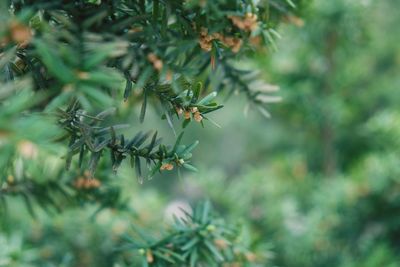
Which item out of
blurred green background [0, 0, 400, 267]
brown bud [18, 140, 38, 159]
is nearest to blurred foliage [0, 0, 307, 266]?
brown bud [18, 140, 38, 159]

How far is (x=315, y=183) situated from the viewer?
4.42 ft

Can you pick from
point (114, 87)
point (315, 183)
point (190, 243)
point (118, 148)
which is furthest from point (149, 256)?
point (315, 183)

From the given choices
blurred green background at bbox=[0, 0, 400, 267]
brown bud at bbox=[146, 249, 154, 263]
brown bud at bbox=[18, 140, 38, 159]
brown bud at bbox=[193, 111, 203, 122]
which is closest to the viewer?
brown bud at bbox=[18, 140, 38, 159]

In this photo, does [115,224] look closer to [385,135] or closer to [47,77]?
[47,77]

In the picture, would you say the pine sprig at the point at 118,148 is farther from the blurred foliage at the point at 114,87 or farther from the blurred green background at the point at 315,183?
the blurred green background at the point at 315,183

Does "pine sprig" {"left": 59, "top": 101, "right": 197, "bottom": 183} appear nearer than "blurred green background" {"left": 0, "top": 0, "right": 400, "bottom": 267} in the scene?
Yes

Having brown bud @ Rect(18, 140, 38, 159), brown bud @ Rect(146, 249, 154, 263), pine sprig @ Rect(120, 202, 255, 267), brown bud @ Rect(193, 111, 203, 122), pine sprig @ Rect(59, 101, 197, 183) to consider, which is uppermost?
brown bud @ Rect(193, 111, 203, 122)

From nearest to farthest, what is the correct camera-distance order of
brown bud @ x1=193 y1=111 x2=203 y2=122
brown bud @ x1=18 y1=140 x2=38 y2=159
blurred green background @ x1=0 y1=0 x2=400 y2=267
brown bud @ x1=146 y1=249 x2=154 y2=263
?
1. brown bud @ x1=18 y1=140 x2=38 y2=159
2. brown bud @ x1=193 y1=111 x2=203 y2=122
3. brown bud @ x1=146 y1=249 x2=154 y2=263
4. blurred green background @ x1=0 y1=0 x2=400 y2=267

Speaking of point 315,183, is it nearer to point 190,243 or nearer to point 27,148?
point 190,243

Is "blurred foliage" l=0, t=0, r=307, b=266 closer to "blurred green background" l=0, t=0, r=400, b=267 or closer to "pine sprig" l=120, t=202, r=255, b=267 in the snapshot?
"pine sprig" l=120, t=202, r=255, b=267

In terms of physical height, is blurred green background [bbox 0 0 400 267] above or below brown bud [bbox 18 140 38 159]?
above

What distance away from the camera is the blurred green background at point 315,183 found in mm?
1000

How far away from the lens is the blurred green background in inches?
39.4

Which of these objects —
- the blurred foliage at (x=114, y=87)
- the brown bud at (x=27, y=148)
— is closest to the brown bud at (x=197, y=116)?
the blurred foliage at (x=114, y=87)
